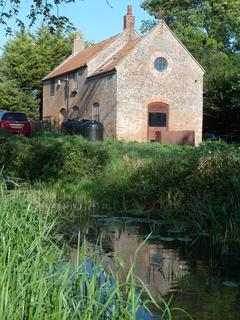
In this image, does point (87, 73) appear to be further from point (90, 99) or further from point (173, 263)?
point (173, 263)

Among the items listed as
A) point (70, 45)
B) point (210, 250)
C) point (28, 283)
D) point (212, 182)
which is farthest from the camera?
point (70, 45)

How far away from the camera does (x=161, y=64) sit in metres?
35.8

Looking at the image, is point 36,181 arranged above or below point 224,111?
below

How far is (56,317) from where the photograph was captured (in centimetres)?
364

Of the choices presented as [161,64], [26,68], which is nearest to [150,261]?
[161,64]

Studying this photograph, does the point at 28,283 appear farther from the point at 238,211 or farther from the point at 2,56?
the point at 2,56

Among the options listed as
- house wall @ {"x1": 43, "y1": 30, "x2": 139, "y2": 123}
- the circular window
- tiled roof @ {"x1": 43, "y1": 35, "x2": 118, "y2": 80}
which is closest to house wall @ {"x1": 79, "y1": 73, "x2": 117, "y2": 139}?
house wall @ {"x1": 43, "y1": 30, "x2": 139, "y2": 123}

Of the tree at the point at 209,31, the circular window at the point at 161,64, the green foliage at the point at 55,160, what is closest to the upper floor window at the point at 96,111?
the circular window at the point at 161,64

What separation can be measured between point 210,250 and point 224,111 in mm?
30742

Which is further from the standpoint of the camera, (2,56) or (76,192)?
(2,56)

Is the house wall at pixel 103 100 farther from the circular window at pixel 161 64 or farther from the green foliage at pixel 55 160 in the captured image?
the green foliage at pixel 55 160

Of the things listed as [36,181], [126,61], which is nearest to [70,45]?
[126,61]

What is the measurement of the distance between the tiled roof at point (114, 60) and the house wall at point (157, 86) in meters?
0.65

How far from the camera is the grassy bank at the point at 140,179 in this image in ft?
30.9
